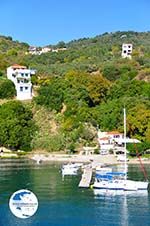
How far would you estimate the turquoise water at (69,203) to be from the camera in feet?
89.9

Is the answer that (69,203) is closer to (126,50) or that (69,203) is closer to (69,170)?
(69,170)

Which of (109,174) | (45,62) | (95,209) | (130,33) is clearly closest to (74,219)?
(95,209)

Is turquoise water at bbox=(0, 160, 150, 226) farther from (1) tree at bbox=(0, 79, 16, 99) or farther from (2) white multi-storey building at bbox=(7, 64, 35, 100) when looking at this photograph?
(2) white multi-storey building at bbox=(7, 64, 35, 100)

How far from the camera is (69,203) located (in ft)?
104

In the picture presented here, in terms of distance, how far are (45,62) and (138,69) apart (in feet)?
57.2

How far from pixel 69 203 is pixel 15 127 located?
27.5 metres

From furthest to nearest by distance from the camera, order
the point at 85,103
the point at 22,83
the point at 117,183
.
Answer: the point at 22,83
the point at 85,103
the point at 117,183

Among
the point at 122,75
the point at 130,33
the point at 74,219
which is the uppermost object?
the point at 130,33

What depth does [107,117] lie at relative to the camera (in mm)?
60750

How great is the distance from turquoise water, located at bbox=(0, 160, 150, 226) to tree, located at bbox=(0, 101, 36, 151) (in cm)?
1386

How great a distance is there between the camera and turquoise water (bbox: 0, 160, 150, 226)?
2739 cm

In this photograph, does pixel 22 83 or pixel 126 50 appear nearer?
A: pixel 22 83

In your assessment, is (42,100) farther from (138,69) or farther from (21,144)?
(138,69)

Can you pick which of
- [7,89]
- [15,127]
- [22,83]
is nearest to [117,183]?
[15,127]
